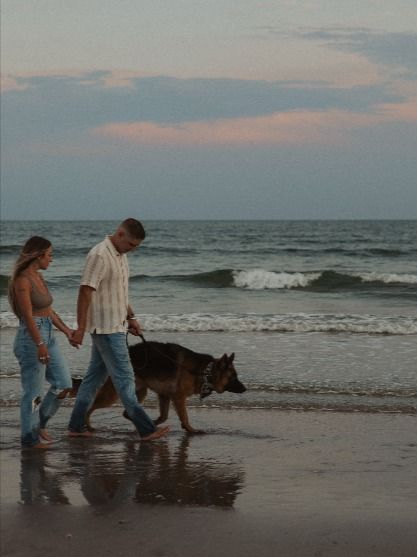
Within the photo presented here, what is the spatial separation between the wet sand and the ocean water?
1.63m

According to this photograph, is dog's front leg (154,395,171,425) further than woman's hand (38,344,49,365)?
Yes

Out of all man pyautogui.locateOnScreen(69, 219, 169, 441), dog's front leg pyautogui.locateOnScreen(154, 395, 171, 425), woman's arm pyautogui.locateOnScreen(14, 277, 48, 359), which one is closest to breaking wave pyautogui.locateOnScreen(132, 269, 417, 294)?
dog's front leg pyautogui.locateOnScreen(154, 395, 171, 425)

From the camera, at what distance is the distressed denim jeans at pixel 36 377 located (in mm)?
6168

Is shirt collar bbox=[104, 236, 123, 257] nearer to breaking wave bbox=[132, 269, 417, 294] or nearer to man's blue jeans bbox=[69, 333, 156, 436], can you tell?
man's blue jeans bbox=[69, 333, 156, 436]

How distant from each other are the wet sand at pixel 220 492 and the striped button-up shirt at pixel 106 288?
3.28 ft

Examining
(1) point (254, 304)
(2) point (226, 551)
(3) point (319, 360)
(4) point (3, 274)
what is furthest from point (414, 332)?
(4) point (3, 274)

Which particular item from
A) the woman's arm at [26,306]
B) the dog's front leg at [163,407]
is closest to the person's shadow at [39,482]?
the woman's arm at [26,306]

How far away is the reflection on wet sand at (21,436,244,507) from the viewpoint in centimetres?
502

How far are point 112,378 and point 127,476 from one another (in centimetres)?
110

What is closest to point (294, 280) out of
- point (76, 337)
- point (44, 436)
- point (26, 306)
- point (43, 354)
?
point (44, 436)

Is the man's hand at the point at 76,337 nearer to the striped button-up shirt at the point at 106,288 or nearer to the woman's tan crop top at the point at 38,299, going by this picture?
the striped button-up shirt at the point at 106,288

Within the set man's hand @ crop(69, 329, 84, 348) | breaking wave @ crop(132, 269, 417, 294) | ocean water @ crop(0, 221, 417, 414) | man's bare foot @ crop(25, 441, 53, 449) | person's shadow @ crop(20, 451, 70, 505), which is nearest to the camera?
person's shadow @ crop(20, 451, 70, 505)

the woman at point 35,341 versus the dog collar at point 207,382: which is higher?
the woman at point 35,341

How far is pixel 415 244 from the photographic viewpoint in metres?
51.8
